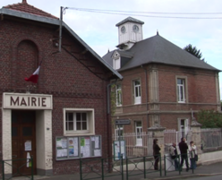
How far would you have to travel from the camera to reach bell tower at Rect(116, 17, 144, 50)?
35.7 metres

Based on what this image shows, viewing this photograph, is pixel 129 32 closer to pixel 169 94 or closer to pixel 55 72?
pixel 169 94

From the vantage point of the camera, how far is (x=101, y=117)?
16453 mm

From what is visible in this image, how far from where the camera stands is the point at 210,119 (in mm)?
24922

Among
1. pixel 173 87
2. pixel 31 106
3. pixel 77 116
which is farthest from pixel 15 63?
pixel 173 87

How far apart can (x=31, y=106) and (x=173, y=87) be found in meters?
17.1

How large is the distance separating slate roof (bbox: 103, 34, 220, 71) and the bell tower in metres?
1.91

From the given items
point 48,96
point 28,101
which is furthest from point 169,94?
point 28,101

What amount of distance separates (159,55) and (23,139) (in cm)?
1727

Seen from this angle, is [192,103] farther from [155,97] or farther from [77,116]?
[77,116]

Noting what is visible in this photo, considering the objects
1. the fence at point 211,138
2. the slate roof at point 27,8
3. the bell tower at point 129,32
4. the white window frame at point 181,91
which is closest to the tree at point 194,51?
the bell tower at point 129,32

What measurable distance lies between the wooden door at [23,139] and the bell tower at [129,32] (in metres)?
21.9

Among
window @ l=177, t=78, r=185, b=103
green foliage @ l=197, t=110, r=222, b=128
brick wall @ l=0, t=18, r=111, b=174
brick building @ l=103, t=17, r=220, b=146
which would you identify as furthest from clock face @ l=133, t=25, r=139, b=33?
brick wall @ l=0, t=18, r=111, b=174

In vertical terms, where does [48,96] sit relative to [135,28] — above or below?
below

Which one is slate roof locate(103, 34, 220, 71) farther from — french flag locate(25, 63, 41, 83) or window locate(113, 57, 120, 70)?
french flag locate(25, 63, 41, 83)
